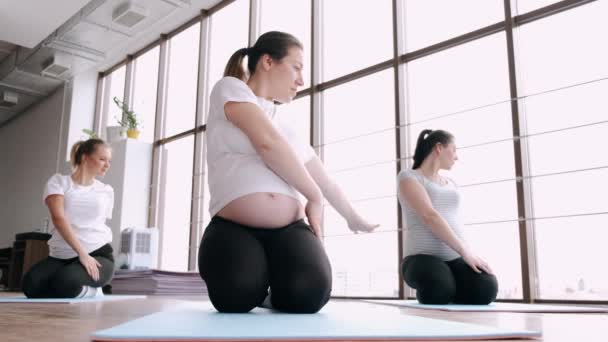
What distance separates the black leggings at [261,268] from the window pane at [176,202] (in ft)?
12.9

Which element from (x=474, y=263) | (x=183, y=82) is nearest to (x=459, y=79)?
(x=474, y=263)

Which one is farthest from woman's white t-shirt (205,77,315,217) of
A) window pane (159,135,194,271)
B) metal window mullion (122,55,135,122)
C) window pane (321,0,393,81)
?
metal window mullion (122,55,135,122)

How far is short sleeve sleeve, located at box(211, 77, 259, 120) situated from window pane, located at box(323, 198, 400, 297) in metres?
2.29

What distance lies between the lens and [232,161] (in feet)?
4.57

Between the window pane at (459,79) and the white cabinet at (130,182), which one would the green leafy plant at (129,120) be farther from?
the window pane at (459,79)

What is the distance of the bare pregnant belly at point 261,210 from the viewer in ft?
4.47

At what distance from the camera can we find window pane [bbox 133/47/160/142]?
6.02 meters

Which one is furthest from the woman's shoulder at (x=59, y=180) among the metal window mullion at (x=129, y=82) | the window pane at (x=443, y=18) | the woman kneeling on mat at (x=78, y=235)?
the metal window mullion at (x=129, y=82)

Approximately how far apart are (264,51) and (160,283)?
2.47 meters

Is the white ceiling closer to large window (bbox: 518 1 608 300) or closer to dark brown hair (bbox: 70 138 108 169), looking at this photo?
dark brown hair (bbox: 70 138 108 169)

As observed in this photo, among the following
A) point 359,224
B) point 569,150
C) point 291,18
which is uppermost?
point 291,18

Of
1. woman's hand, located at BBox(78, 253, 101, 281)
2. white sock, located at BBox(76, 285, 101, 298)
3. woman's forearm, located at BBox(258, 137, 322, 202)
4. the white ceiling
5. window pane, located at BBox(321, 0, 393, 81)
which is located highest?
the white ceiling

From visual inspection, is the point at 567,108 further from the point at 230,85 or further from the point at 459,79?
the point at 230,85

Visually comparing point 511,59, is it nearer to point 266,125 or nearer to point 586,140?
point 586,140
